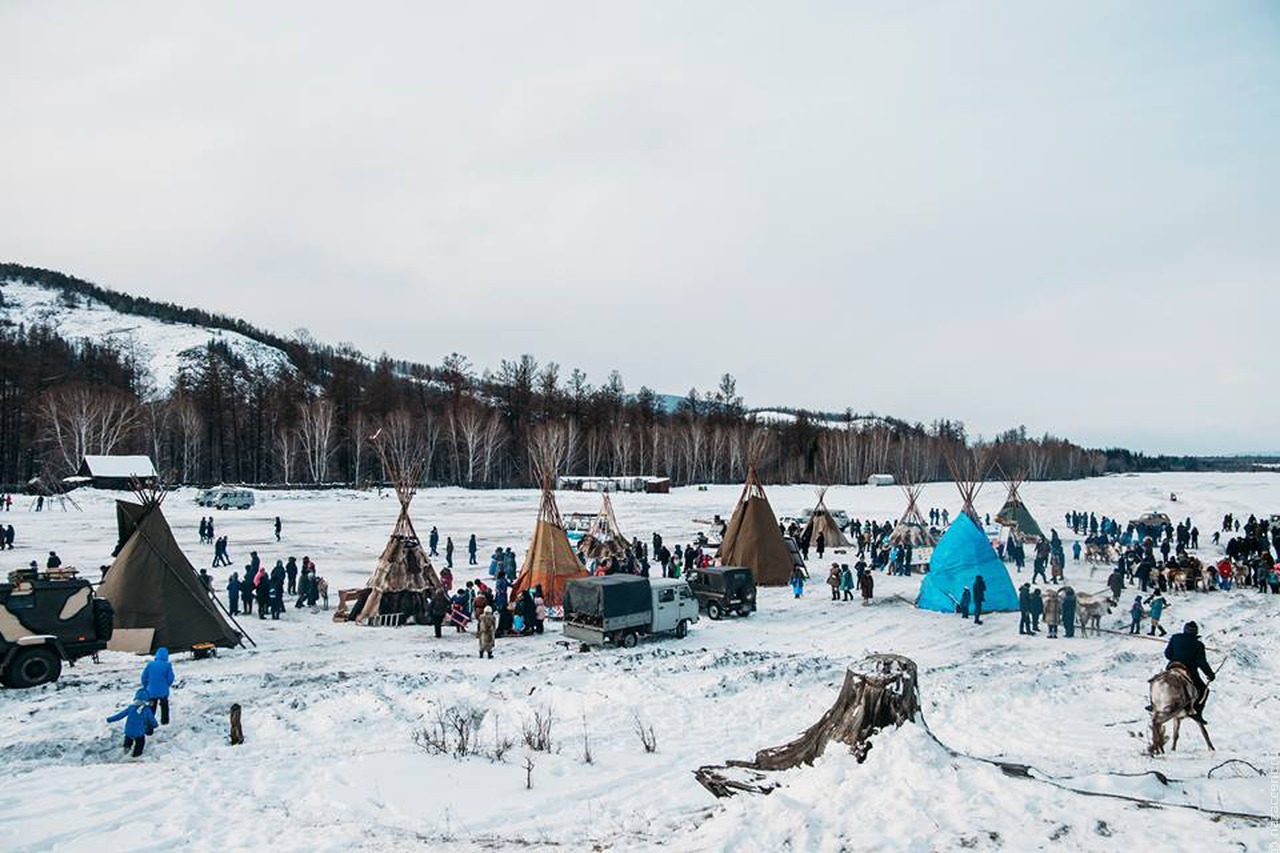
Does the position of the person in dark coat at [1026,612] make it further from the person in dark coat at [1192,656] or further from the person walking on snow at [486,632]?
the person walking on snow at [486,632]

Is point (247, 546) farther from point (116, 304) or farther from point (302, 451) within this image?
point (116, 304)

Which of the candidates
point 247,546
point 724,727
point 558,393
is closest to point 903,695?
point 724,727

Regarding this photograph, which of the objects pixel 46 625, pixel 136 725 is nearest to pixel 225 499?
pixel 46 625

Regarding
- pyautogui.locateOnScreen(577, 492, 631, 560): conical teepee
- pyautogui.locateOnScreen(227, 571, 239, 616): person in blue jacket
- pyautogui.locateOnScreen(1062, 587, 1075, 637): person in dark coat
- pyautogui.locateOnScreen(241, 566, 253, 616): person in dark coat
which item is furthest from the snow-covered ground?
pyautogui.locateOnScreen(577, 492, 631, 560): conical teepee

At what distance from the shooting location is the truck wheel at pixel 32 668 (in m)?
13.2

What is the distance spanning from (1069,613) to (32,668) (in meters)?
22.0

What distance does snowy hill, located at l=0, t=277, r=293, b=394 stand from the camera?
150750 millimetres

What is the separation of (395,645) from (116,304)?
208 m

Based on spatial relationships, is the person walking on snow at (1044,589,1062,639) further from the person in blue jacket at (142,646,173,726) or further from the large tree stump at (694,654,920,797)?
the person in blue jacket at (142,646,173,726)

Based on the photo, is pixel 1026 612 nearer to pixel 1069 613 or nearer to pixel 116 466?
pixel 1069 613

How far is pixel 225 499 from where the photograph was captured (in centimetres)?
5041

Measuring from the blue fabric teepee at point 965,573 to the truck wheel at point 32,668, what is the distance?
21.0 meters

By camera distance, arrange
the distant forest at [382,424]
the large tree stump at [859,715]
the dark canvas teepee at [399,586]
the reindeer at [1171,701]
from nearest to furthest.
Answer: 1. the large tree stump at [859,715]
2. the reindeer at [1171,701]
3. the dark canvas teepee at [399,586]
4. the distant forest at [382,424]

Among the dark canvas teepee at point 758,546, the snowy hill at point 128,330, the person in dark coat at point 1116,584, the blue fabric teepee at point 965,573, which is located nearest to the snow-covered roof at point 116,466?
the dark canvas teepee at point 758,546
